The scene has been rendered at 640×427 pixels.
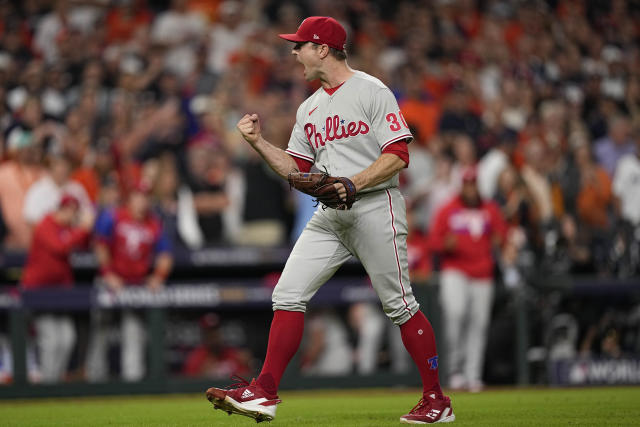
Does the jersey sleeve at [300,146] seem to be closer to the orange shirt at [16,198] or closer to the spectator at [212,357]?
the spectator at [212,357]

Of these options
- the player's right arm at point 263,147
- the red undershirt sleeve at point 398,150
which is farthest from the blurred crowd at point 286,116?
the red undershirt sleeve at point 398,150

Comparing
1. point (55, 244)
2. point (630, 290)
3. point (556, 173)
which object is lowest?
point (630, 290)

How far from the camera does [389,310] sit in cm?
533

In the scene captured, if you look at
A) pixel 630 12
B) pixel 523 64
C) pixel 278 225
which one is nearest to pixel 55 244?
pixel 278 225

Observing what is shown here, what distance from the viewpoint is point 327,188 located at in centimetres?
501

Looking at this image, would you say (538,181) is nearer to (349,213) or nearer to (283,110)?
(283,110)

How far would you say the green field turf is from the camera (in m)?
5.45

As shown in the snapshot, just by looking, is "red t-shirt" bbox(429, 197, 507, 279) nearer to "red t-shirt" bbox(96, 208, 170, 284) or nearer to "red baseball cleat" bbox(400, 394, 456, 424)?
"red t-shirt" bbox(96, 208, 170, 284)

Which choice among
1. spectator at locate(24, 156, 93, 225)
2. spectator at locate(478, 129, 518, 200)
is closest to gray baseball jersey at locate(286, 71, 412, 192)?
spectator at locate(24, 156, 93, 225)

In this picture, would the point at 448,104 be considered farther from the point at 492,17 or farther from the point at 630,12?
the point at 630,12

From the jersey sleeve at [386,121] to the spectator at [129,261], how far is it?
4.87m

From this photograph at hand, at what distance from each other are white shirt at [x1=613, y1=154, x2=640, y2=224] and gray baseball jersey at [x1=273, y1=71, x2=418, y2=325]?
244 inches

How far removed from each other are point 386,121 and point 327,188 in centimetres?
50

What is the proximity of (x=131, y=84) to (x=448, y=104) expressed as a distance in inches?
149
